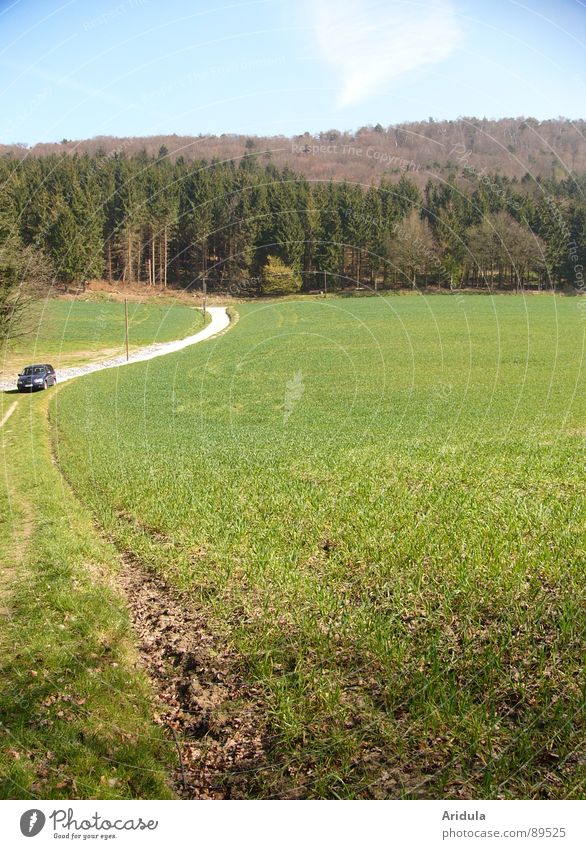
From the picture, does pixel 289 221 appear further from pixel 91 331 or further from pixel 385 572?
pixel 91 331

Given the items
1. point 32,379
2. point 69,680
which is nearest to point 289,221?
point 69,680

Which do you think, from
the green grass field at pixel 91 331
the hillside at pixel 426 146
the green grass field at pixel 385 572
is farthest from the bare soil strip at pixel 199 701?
the green grass field at pixel 91 331

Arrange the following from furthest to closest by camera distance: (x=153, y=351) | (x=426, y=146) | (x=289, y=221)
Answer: (x=153, y=351) < (x=289, y=221) < (x=426, y=146)

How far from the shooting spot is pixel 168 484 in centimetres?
1292

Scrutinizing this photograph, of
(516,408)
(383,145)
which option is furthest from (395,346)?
(383,145)

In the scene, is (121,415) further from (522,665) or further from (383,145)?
(522,665)

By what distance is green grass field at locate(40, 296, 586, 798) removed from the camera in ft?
15.3

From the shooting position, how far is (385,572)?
7.56 meters

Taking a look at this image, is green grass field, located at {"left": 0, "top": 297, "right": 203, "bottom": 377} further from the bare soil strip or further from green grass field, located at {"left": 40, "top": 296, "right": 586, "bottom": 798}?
the bare soil strip

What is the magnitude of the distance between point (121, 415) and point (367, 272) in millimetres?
13728

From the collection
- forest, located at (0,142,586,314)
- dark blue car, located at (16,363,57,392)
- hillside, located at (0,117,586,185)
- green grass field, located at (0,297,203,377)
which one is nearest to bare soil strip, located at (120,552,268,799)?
hillside, located at (0,117,586,185)

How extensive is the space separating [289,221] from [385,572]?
16.7 m

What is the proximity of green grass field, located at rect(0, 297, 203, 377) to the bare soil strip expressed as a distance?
126ft

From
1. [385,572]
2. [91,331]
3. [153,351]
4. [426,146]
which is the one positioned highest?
[426,146]
